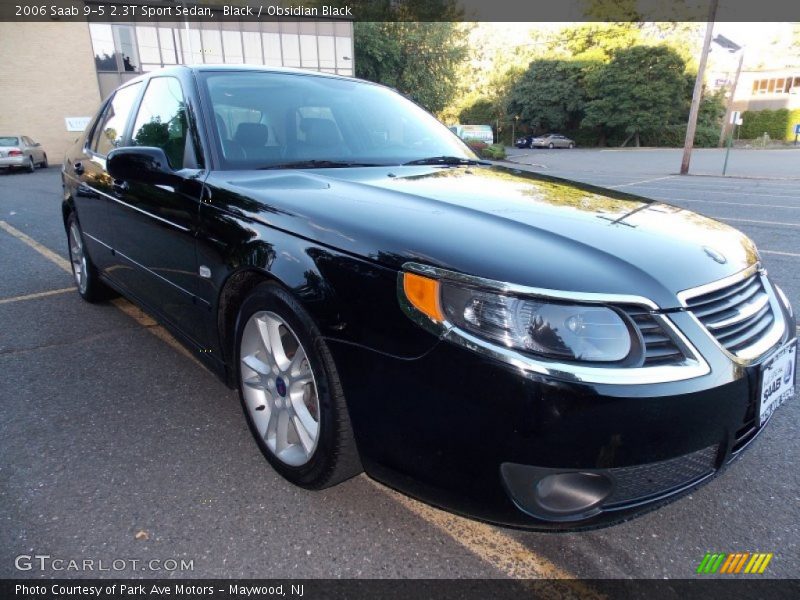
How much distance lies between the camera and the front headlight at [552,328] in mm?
1410

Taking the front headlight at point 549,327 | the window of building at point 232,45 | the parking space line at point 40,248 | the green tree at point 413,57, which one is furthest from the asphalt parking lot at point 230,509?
the green tree at point 413,57

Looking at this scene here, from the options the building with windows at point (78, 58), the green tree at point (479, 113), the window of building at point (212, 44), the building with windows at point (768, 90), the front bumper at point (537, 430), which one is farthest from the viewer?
the green tree at point (479, 113)

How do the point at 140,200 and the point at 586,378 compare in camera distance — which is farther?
the point at 140,200

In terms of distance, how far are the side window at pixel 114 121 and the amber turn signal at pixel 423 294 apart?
8.56 feet

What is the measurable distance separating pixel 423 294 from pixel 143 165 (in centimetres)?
163

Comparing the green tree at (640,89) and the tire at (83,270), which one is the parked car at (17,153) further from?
the green tree at (640,89)

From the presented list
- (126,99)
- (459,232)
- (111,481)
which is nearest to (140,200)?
(126,99)

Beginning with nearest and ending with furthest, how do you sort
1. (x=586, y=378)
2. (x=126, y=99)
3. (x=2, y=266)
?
1. (x=586, y=378)
2. (x=126, y=99)
3. (x=2, y=266)

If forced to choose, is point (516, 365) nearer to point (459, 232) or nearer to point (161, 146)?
point (459, 232)

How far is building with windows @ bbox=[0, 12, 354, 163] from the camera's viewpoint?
25.0 meters

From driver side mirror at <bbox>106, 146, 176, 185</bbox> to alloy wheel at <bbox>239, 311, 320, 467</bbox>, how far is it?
0.85 m

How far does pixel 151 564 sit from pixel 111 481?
0.53m

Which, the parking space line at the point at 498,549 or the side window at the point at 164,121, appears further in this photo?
the side window at the point at 164,121

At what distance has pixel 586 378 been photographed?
1367 mm
